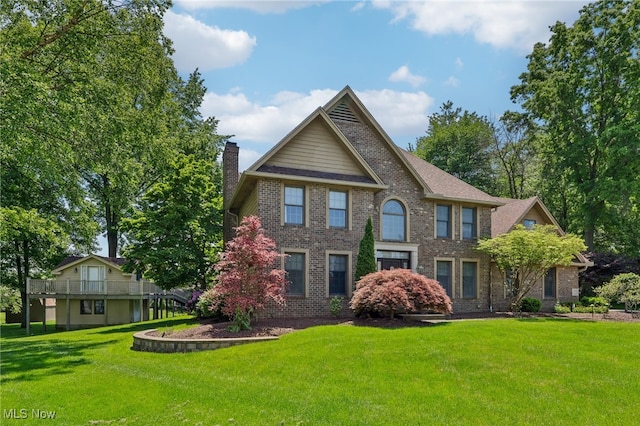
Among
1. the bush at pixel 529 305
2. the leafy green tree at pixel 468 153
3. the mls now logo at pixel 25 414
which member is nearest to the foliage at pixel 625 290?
the bush at pixel 529 305

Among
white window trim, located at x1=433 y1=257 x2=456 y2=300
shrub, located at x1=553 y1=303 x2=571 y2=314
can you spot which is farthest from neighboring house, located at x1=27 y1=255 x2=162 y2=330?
shrub, located at x1=553 y1=303 x2=571 y2=314

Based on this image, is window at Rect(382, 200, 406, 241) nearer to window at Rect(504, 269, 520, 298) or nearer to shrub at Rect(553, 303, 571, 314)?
window at Rect(504, 269, 520, 298)

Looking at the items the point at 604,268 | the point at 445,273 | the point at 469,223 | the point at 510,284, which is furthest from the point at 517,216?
the point at 604,268

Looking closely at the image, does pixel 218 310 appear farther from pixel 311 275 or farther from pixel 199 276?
pixel 199 276

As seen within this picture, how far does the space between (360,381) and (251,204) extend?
37.8 ft

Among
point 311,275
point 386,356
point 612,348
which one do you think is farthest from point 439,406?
point 311,275

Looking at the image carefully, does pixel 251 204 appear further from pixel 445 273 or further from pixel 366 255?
pixel 445 273

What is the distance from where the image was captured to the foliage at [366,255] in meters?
18.2

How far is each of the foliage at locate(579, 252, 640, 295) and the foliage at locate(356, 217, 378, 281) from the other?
63.8 feet

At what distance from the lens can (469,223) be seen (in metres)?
21.7

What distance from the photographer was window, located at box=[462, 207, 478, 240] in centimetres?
2159

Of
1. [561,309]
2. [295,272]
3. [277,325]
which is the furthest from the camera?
[561,309]

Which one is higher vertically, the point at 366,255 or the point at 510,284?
the point at 366,255

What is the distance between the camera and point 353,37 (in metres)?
15.8
